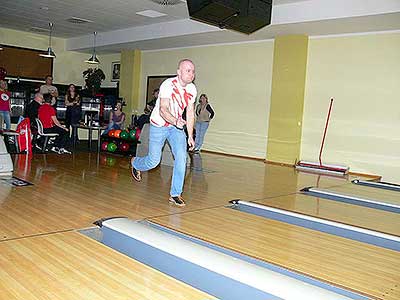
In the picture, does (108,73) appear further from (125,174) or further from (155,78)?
(125,174)

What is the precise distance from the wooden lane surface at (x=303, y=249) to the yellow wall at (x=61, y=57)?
30.7ft

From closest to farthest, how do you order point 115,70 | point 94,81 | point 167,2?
point 167,2
point 94,81
point 115,70

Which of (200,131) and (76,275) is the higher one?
(200,131)

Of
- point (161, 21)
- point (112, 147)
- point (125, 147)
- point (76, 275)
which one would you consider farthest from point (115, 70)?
point (76, 275)

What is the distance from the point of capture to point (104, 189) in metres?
4.14

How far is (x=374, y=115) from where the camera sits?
695 centimetres

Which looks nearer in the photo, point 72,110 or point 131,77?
point 72,110

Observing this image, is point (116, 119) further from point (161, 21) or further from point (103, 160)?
point (161, 21)

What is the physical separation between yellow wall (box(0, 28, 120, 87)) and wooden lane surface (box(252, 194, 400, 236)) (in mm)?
8912

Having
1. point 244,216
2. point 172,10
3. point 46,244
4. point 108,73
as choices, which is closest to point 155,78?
point 108,73

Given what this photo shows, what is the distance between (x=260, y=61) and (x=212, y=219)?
5.94m

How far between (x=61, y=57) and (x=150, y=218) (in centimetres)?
978

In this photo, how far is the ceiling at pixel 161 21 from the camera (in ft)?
20.4

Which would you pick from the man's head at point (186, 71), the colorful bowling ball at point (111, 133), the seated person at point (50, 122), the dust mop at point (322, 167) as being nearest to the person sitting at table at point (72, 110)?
the colorful bowling ball at point (111, 133)
